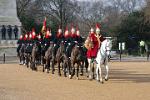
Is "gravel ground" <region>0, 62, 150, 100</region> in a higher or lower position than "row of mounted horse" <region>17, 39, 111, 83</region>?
lower

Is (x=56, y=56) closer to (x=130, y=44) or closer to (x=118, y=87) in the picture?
(x=118, y=87)

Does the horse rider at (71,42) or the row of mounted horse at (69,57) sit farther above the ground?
the horse rider at (71,42)

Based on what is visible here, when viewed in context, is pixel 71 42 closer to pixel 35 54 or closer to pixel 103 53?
pixel 103 53

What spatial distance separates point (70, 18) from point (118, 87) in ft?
220

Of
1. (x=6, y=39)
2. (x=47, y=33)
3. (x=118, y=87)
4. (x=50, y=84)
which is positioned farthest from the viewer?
(x=6, y=39)

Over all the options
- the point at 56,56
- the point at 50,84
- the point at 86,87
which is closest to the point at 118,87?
the point at 86,87

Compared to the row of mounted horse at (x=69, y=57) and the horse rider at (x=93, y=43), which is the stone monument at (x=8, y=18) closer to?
the row of mounted horse at (x=69, y=57)

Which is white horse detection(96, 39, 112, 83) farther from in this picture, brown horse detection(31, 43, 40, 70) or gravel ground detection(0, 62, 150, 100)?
brown horse detection(31, 43, 40, 70)

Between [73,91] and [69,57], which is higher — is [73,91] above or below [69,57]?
below

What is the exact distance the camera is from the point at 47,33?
33.2m

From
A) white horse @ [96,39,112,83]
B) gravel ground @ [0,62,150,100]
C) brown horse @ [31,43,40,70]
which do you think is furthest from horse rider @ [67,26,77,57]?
brown horse @ [31,43,40,70]

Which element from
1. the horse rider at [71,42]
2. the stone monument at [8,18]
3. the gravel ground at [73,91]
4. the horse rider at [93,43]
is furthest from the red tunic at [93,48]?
the stone monument at [8,18]

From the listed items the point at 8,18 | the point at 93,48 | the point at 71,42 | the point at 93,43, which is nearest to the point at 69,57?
the point at 71,42

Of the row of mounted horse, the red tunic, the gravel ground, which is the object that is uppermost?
the red tunic
